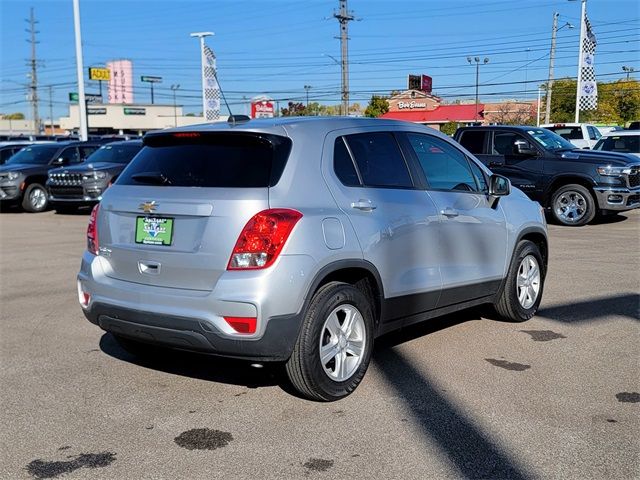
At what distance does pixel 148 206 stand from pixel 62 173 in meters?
13.5

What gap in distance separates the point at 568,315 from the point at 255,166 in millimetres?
3869

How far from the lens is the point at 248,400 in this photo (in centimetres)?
454

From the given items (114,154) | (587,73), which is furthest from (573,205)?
(587,73)

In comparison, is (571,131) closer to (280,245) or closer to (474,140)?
(474,140)

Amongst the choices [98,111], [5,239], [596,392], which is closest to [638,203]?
[596,392]

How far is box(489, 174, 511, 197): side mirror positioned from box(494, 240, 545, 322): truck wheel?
0.62m

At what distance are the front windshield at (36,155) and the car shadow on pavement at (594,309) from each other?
626 inches

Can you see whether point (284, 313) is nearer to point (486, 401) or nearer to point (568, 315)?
point (486, 401)

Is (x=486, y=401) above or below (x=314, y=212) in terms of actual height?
below

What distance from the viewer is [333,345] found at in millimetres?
4453

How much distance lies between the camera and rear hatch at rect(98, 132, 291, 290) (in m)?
4.08

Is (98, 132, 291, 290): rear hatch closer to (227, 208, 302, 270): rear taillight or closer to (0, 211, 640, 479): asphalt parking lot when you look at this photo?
(227, 208, 302, 270): rear taillight

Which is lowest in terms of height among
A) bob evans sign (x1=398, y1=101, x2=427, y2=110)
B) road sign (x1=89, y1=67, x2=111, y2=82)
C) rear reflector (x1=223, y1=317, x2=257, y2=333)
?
rear reflector (x1=223, y1=317, x2=257, y2=333)

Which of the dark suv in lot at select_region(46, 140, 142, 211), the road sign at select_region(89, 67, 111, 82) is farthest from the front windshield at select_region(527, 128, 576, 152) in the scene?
the road sign at select_region(89, 67, 111, 82)
